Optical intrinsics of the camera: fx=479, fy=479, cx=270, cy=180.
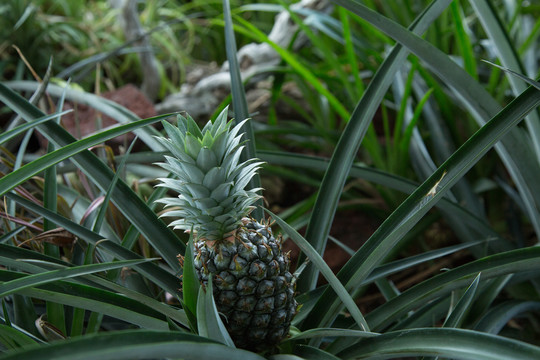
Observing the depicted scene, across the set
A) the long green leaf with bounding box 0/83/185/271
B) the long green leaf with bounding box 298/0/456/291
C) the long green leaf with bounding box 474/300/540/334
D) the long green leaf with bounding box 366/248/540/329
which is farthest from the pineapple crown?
the long green leaf with bounding box 474/300/540/334

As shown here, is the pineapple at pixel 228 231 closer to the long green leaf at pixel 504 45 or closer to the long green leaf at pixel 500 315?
the long green leaf at pixel 500 315

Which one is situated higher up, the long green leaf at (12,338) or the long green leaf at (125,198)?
the long green leaf at (125,198)

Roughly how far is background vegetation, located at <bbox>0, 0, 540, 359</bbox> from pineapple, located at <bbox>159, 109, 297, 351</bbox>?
64mm

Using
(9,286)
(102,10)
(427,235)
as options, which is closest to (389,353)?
(9,286)

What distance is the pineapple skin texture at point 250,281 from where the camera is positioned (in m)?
0.77

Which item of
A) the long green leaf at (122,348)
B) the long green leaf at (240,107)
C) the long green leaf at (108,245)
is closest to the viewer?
the long green leaf at (122,348)

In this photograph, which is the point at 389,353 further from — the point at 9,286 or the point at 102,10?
the point at 102,10

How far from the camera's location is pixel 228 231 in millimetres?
791

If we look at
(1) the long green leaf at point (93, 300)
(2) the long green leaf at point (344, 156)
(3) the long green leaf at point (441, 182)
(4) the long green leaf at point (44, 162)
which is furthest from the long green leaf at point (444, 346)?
(4) the long green leaf at point (44, 162)

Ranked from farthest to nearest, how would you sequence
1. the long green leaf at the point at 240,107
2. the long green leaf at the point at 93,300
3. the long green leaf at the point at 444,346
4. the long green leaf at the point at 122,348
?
the long green leaf at the point at 240,107, the long green leaf at the point at 93,300, the long green leaf at the point at 444,346, the long green leaf at the point at 122,348

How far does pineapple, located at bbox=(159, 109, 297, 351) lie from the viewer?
737 millimetres

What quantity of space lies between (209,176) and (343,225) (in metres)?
1.15

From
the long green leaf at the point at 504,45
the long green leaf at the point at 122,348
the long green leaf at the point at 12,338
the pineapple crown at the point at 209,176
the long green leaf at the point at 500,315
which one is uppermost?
the long green leaf at the point at 504,45

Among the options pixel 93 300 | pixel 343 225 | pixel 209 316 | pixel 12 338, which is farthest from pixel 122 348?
pixel 343 225
